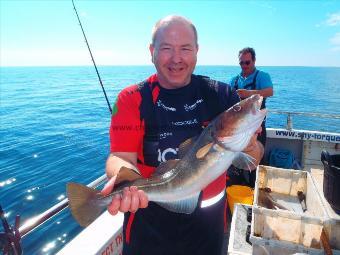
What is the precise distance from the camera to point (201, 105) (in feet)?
10.8

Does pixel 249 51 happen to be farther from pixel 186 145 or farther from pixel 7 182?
pixel 7 182

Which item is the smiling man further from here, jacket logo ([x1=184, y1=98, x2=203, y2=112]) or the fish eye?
the fish eye

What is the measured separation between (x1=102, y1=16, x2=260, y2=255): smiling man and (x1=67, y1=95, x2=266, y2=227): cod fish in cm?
24

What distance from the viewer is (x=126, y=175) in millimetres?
2869

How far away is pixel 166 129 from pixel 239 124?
81cm

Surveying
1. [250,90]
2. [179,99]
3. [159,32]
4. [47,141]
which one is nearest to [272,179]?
[250,90]

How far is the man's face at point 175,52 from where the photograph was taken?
3074 mm

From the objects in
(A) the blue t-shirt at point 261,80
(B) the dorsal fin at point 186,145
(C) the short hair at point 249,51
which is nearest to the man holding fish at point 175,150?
(B) the dorsal fin at point 186,145

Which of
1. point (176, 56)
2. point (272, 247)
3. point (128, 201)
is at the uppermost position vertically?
point (176, 56)

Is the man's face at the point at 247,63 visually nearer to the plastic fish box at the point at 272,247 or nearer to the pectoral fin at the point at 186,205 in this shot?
the plastic fish box at the point at 272,247

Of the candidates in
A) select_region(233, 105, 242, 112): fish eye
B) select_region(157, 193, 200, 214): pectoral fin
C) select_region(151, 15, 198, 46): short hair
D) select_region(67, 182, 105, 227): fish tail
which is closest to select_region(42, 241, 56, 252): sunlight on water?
select_region(67, 182, 105, 227): fish tail

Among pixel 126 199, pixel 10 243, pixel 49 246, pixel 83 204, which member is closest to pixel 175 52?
pixel 126 199

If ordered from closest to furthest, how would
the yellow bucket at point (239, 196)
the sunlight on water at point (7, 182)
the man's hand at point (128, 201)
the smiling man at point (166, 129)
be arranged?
1. the man's hand at point (128, 201)
2. the smiling man at point (166, 129)
3. the yellow bucket at point (239, 196)
4. the sunlight on water at point (7, 182)

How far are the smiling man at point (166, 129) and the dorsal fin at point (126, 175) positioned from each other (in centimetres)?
17
